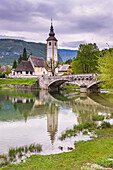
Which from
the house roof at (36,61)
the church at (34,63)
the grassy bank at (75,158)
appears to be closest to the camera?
the grassy bank at (75,158)

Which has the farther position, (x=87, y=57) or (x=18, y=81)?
(x=18, y=81)

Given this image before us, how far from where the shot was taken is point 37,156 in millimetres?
13172

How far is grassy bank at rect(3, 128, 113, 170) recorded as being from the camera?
1090 cm

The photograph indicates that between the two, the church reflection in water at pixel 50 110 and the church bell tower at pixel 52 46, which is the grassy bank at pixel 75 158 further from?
the church bell tower at pixel 52 46

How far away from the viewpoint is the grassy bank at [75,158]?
10.9 m

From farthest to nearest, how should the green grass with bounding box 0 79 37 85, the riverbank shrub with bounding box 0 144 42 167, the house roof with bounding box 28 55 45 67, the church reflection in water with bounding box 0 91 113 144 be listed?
the house roof with bounding box 28 55 45 67 < the green grass with bounding box 0 79 37 85 < the church reflection in water with bounding box 0 91 113 144 < the riverbank shrub with bounding box 0 144 42 167

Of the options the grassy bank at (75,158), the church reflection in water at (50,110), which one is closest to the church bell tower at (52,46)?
the church reflection in water at (50,110)

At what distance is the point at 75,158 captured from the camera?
12.2 m

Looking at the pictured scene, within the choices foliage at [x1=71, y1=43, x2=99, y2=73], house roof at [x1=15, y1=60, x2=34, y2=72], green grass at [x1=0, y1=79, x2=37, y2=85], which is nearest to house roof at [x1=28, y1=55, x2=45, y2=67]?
house roof at [x1=15, y1=60, x2=34, y2=72]

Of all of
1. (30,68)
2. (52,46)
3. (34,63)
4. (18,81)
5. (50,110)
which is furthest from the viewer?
(34,63)

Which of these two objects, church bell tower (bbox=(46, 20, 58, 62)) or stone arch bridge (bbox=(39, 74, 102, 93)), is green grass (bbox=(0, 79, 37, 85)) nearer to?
stone arch bridge (bbox=(39, 74, 102, 93))

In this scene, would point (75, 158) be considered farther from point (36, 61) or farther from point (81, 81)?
point (36, 61)

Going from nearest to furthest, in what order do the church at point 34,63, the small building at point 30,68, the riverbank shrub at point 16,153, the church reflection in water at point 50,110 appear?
1. the riverbank shrub at point 16,153
2. the church reflection in water at point 50,110
3. the church at point 34,63
4. the small building at point 30,68

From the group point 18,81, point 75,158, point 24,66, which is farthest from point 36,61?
point 75,158
